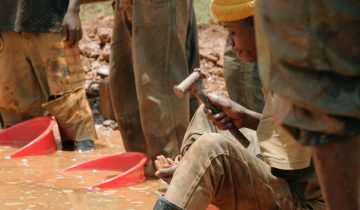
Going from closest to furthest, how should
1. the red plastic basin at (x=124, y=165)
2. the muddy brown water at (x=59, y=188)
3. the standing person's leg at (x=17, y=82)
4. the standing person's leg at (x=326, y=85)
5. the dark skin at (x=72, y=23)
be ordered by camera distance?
1. the standing person's leg at (x=326, y=85)
2. the muddy brown water at (x=59, y=188)
3. the red plastic basin at (x=124, y=165)
4. the dark skin at (x=72, y=23)
5. the standing person's leg at (x=17, y=82)

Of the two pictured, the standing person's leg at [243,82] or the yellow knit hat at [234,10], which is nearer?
the yellow knit hat at [234,10]

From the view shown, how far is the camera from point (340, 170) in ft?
8.95

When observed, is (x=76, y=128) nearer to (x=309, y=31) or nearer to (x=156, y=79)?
(x=156, y=79)

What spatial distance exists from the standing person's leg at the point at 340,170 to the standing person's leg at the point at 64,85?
3.87 metres

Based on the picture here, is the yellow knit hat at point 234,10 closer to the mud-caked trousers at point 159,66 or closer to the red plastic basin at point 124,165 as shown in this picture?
the mud-caked trousers at point 159,66

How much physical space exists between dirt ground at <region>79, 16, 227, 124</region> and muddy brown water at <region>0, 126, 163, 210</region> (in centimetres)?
153

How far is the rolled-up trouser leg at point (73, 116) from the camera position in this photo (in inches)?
256

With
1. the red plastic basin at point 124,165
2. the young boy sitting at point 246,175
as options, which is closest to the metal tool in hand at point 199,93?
the young boy sitting at point 246,175

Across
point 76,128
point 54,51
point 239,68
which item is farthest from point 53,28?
point 239,68

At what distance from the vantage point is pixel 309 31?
2.64 meters

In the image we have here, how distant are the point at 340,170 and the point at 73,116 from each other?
4035mm

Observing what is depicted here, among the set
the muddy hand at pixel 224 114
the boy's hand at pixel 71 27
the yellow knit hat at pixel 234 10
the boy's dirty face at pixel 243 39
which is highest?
the yellow knit hat at pixel 234 10

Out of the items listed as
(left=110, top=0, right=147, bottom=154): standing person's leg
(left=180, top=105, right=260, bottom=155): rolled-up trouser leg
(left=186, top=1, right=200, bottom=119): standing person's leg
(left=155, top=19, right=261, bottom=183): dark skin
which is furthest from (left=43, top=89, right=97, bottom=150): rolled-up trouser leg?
(left=155, top=19, right=261, bottom=183): dark skin

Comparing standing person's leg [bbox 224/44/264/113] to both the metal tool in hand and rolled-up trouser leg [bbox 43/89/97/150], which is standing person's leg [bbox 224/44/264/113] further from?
rolled-up trouser leg [bbox 43/89/97/150]
